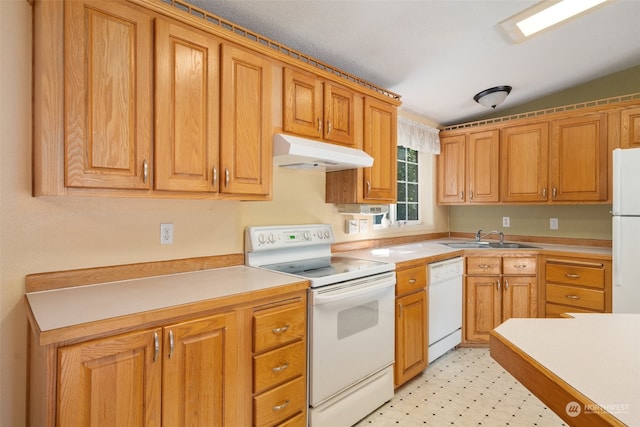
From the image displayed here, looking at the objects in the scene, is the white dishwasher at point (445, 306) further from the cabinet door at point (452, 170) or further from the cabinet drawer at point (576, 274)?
the cabinet door at point (452, 170)

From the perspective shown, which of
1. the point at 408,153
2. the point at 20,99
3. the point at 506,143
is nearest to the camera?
the point at 20,99

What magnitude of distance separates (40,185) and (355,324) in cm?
161

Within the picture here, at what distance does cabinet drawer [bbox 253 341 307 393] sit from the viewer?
1.53 metres

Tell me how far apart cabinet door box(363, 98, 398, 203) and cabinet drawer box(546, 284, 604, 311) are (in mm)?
1615

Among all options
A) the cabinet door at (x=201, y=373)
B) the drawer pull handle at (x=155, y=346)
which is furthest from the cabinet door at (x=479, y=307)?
the drawer pull handle at (x=155, y=346)

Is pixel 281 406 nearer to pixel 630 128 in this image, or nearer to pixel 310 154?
pixel 310 154

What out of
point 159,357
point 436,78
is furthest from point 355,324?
point 436,78

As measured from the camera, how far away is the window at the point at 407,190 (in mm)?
3666

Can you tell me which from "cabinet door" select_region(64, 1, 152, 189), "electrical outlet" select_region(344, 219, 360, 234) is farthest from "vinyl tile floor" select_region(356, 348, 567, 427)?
"cabinet door" select_region(64, 1, 152, 189)

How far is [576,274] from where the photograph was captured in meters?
2.80

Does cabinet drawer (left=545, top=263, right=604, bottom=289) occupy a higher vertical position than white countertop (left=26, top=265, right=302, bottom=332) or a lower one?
lower

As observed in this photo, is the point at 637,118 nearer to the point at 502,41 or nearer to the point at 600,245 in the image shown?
the point at 600,245

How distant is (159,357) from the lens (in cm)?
123

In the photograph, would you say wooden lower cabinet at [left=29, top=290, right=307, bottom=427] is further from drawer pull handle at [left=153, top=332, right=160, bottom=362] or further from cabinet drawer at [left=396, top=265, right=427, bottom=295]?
cabinet drawer at [left=396, top=265, right=427, bottom=295]
